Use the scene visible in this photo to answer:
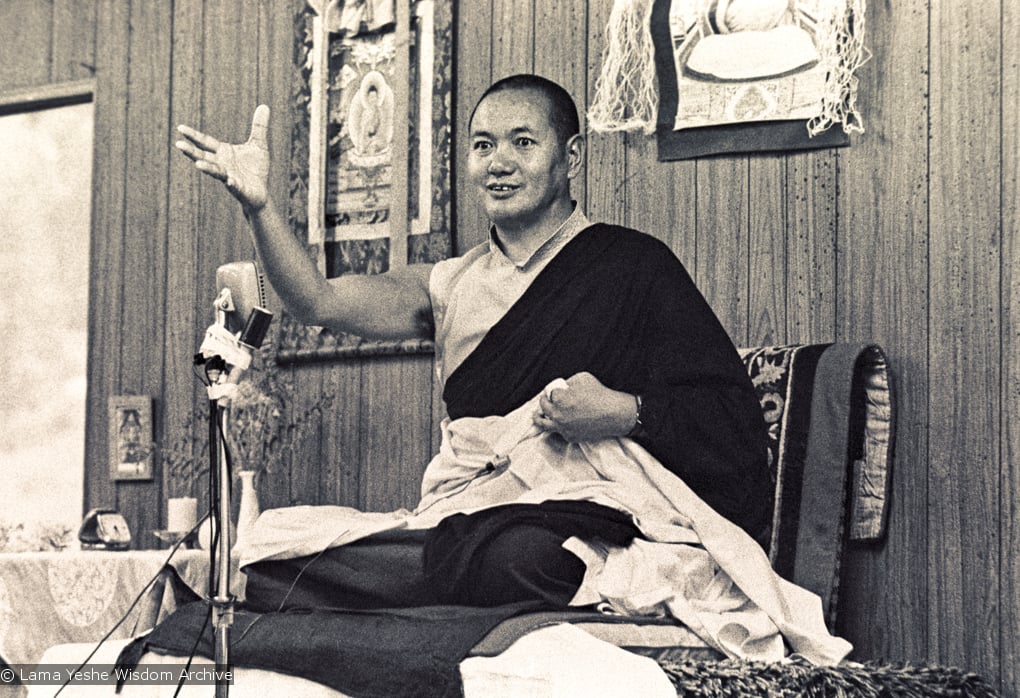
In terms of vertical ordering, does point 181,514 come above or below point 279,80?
below

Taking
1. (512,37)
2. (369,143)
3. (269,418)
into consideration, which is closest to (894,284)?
(512,37)

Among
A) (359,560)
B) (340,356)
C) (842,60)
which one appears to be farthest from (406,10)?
(359,560)

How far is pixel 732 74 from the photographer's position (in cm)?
379

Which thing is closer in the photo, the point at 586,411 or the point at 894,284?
the point at 586,411

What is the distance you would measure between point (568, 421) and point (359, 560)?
50cm

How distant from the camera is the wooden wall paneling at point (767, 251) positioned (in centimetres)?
368

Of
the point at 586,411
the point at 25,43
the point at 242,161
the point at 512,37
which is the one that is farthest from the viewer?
the point at 25,43

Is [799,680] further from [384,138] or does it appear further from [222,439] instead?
[384,138]

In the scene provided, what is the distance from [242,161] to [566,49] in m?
1.58

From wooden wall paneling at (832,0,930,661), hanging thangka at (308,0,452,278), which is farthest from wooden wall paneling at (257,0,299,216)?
wooden wall paneling at (832,0,930,661)

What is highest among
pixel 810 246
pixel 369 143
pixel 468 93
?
pixel 468 93

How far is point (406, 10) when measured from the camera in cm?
439

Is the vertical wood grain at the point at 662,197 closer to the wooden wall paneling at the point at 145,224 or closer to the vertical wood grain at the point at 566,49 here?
the vertical wood grain at the point at 566,49

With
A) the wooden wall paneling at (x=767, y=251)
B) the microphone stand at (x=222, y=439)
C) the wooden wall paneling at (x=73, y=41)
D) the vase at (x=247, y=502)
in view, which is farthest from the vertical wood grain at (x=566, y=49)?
the microphone stand at (x=222, y=439)
